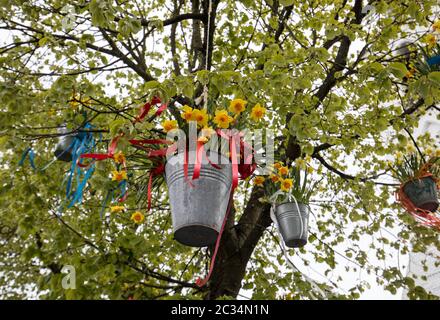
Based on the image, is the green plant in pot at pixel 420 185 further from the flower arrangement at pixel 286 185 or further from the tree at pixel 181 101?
the flower arrangement at pixel 286 185

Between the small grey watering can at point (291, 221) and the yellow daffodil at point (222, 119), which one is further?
the small grey watering can at point (291, 221)

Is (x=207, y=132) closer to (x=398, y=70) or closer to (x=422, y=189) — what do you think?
(x=398, y=70)

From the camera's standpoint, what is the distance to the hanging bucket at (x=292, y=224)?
2.14 m

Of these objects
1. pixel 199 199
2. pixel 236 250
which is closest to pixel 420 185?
pixel 236 250

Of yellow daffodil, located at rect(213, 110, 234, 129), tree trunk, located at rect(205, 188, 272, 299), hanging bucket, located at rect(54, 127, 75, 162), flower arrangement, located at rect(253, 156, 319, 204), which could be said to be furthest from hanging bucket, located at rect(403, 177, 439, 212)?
hanging bucket, located at rect(54, 127, 75, 162)

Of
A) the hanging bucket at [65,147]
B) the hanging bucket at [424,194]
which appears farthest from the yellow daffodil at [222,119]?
the hanging bucket at [424,194]

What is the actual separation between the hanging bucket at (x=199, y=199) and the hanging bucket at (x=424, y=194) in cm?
160

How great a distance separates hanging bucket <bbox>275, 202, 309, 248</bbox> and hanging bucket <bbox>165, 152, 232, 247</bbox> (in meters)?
0.77

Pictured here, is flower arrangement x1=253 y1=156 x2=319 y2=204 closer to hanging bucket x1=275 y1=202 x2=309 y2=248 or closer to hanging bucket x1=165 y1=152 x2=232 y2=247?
hanging bucket x1=275 y1=202 x2=309 y2=248

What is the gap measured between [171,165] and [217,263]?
1.77 meters

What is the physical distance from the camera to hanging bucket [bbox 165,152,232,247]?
1.36 m
